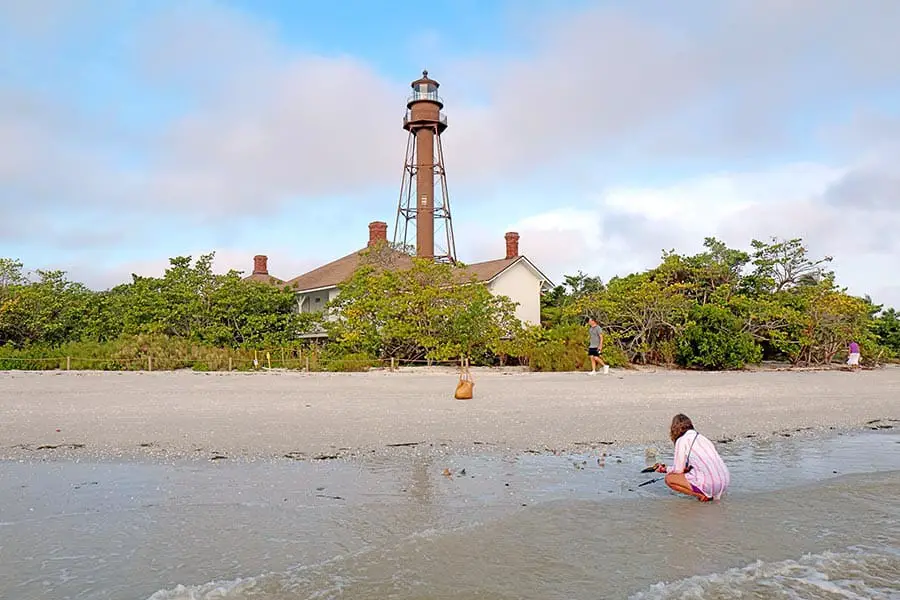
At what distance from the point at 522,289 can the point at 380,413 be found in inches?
896

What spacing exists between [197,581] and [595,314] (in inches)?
946

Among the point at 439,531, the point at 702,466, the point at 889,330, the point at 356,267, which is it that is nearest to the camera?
the point at 439,531

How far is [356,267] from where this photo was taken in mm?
33656

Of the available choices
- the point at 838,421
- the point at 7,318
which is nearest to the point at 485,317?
the point at 838,421

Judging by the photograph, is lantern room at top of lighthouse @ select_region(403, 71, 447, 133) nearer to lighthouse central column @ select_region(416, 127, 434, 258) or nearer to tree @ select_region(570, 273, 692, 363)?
lighthouse central column @ select_region(416, 127, 434, 258)

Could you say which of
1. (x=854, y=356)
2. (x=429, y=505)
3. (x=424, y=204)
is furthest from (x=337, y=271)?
(x=429, y=505)

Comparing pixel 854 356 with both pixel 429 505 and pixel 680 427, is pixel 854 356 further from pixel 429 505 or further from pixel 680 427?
pixel 429 505

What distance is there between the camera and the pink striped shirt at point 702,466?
260 inches

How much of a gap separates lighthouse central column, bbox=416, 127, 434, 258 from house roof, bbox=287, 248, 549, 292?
264cm

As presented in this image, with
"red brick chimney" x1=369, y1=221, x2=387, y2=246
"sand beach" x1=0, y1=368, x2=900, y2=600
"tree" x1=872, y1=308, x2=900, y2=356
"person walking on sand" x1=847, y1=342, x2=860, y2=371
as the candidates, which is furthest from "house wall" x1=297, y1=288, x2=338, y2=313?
"tree" x1=872, y1=308, x2=900, y2=356

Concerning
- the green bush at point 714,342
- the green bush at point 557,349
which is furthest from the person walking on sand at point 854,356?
the green bush at point 557,349

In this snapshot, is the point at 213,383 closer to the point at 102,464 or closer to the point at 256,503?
the point at 102,464

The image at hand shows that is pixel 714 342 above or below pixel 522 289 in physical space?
below

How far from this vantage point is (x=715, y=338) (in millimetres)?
25172
